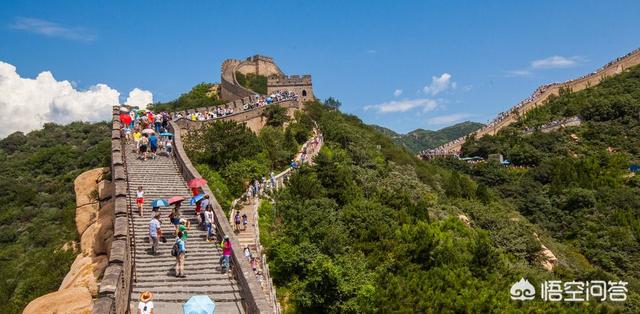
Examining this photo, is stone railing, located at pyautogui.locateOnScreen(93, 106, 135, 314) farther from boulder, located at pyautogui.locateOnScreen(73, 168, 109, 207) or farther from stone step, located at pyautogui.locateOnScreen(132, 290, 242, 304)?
boulder, located at pyautogui.locateOnScreen(73, 168, 109, 207)

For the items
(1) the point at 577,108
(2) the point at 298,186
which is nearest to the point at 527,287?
(2) the point at 298,186

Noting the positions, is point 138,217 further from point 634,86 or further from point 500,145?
point 634,86

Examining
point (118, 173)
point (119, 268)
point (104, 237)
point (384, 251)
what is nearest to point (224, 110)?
point (384, 251)

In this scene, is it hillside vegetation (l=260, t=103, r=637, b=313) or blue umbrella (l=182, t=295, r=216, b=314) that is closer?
→ blue umbrella (l=182, t=295, r=216, b=314)

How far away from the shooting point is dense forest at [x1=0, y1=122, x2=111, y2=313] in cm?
2194

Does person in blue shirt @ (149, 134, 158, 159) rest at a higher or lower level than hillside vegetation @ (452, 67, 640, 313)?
higher

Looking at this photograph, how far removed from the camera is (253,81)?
5544cm

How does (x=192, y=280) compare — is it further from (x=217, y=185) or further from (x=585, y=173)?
(x=585, y=173)

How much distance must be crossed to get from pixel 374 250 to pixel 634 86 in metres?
62.4

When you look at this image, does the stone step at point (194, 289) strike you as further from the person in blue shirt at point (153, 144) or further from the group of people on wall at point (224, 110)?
the group of people on wall at point (224, 110)

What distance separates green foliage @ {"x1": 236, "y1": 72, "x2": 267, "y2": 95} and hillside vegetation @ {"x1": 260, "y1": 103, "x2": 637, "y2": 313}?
2121 cm

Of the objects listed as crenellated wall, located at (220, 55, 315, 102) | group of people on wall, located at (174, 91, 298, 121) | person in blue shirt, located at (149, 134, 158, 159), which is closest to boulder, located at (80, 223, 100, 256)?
person in blue shirt, located at (149, 134, 158, 159)

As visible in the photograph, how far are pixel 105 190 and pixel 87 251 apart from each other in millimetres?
5117

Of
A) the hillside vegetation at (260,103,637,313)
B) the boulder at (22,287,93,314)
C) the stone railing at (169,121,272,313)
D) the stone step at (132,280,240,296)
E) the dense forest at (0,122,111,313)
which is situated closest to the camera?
the stone railing at (169,121,272,313)
